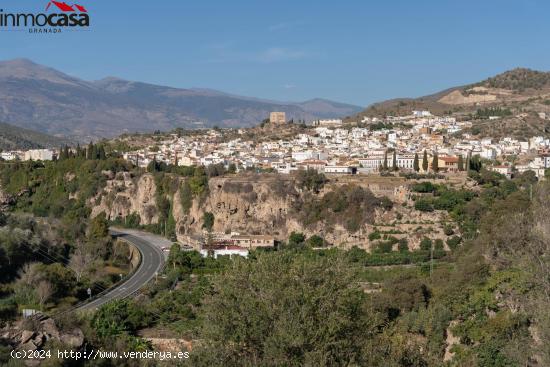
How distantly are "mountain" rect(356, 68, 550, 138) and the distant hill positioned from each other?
46.7 meters

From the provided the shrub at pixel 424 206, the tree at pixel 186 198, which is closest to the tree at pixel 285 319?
the shrub at pixel 424 206

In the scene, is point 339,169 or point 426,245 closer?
point 426,245

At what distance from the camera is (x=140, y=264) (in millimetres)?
33156

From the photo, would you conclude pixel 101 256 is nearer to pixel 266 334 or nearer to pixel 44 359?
pixel 44 359

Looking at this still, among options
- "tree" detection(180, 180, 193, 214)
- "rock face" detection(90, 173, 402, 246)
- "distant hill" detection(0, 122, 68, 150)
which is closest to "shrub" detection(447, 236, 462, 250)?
"rock face" detection(90, 173, 402, 246)

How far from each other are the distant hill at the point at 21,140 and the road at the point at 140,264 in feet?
174

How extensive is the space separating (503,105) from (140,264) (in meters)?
56.6

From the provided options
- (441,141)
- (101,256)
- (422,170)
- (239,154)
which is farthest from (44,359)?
(441,141)

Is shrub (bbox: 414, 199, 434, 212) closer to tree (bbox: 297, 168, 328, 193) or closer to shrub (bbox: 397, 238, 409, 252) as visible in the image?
shrub (bbox: 397, 238, 409, 252)

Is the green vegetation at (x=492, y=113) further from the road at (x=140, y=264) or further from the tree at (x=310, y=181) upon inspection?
the road at (x=140, y=264)

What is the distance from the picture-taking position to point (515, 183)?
39469mm

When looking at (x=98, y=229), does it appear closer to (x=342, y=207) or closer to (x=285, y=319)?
(x=342, y=207)

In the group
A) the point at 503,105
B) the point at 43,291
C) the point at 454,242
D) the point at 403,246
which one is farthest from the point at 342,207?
the point at 503,105

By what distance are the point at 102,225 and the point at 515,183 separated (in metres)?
21.9
